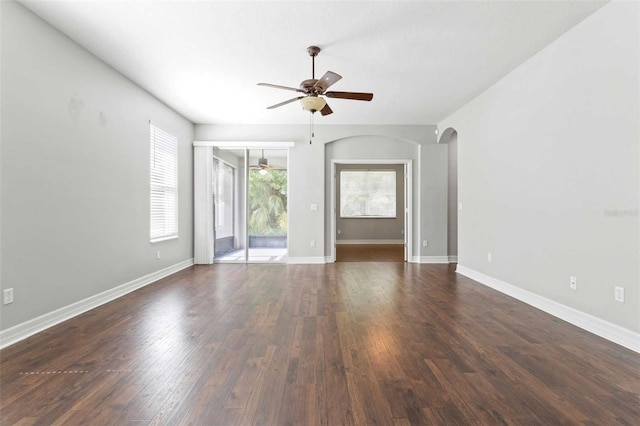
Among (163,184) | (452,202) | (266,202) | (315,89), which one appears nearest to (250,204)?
(266,202)

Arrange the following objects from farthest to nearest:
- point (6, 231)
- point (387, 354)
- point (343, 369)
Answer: point (6, 231), point (387, 354), point (343, 369)

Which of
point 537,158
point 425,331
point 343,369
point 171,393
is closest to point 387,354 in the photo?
point 343,369

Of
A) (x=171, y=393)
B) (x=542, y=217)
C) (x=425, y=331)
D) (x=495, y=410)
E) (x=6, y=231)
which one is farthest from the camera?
(x=542, y=217)

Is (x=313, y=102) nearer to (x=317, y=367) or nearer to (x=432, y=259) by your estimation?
(x=317, y=367)

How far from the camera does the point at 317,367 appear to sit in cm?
214

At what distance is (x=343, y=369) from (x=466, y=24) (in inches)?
124

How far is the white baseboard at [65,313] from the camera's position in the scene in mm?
2592

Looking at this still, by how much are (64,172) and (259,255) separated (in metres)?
3.92

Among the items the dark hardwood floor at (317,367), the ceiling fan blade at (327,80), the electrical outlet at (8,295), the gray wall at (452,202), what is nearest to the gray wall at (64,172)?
the electrical outlet at (8,295)

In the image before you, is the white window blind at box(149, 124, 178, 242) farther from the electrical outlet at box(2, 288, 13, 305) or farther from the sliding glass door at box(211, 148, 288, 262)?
the electrical outlet at box(2, 288, 13, 305)

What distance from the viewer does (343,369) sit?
6.95 feet

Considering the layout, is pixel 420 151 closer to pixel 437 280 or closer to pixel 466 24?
pixel 437 280

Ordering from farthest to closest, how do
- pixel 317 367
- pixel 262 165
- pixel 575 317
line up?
pixel 262 165 < pixel 575 317 < pixel 317 367

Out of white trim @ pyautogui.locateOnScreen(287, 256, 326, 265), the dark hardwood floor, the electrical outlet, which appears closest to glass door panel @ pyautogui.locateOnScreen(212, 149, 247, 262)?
white trim @ pyautogui.locateOnScreen(287, 256, 326, 265)
